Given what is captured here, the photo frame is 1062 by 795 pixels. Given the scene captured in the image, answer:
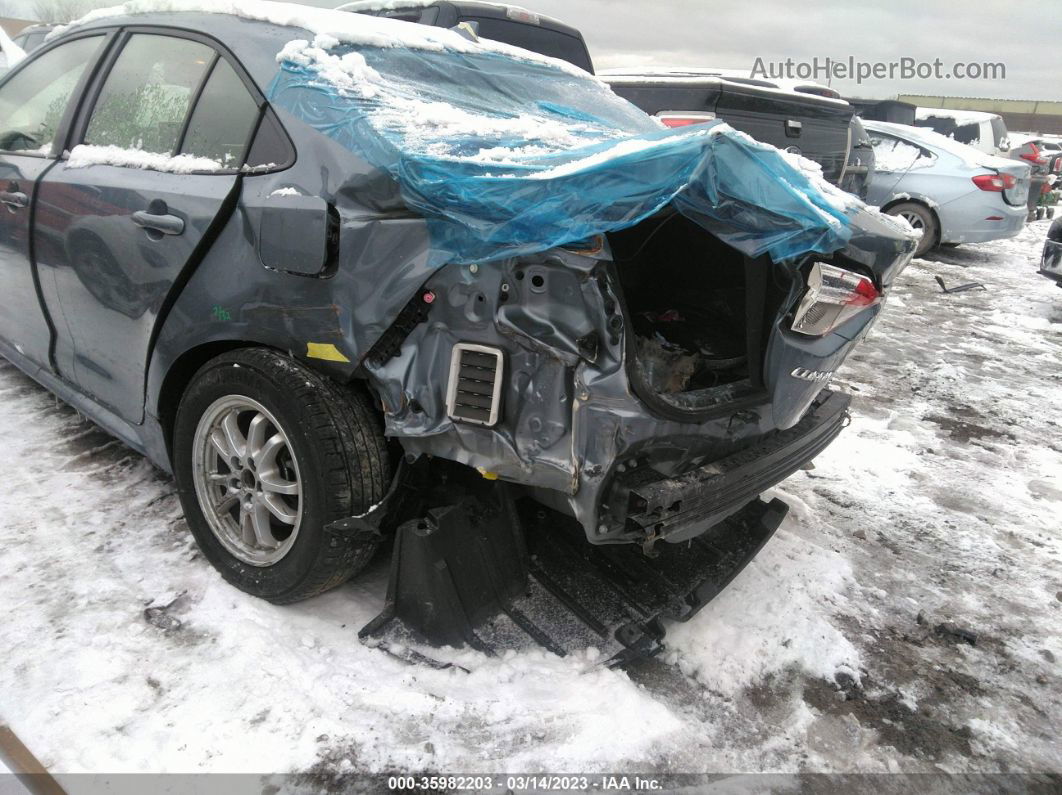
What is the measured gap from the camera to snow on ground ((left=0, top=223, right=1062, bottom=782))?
6.69ft

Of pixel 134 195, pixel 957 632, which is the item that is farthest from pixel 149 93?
pixel 957 632

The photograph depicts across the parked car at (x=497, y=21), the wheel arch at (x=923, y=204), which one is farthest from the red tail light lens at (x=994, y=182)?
the parked car at (x=497, y=21)

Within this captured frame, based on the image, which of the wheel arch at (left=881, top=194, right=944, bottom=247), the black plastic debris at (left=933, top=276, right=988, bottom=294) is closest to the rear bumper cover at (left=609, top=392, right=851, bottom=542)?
the black plastic debris at (left=933, top=276, right=988, bottom=294)

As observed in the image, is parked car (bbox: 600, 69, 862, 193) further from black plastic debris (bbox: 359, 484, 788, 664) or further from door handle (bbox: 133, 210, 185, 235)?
door handle (bbox: 133, 210, 185, 235)

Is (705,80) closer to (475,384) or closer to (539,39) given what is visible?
(539,39)

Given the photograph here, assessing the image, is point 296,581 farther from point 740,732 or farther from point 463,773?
point 740,732

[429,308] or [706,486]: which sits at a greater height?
[429,308]

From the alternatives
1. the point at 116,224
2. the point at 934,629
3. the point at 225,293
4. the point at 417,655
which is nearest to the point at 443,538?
the point at 417,655

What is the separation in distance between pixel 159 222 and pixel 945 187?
9.84 metres

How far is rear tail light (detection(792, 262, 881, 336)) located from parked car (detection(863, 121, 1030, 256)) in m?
8.35

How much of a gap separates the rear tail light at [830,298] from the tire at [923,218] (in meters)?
8.75

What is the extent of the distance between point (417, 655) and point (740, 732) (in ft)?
3.28

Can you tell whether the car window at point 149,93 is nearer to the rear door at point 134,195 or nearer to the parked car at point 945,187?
the rear door at point 134,195

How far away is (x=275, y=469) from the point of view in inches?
94.7
